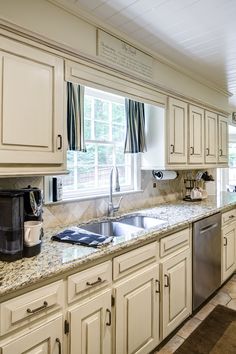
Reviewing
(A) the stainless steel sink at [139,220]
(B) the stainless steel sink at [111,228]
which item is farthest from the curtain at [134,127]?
(B) the stainless steel sink at [111,228]

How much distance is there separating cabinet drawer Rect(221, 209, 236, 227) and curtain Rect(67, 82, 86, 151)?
1.78 metres

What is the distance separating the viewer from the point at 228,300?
2613mm

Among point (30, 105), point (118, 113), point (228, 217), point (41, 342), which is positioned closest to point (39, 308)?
point (41, 342)

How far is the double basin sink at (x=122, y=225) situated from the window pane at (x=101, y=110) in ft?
3.17

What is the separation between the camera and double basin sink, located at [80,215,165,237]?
1990 mm

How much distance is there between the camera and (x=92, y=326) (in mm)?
1317

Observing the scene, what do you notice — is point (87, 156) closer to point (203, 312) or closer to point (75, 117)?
point (75, 117)

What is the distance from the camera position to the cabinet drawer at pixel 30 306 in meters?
1.00

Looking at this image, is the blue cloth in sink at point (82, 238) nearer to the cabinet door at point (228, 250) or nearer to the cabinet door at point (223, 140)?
the cabinet door at point (228, 250)

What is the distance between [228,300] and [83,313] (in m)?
1.97

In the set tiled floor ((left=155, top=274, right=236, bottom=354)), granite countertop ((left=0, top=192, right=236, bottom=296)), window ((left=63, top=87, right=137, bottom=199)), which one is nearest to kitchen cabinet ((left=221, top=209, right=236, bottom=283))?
tiled floor ((left=155, top=274, right=236, bottom=354))

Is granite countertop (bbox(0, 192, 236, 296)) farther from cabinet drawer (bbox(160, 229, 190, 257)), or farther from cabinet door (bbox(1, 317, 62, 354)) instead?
cabinet door (bbox(1, 317, 62, 354))

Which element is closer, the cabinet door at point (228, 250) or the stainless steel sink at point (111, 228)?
the stainless steel sink at point (111, 228)

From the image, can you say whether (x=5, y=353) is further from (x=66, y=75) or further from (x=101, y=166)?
(x=101, y=166)
